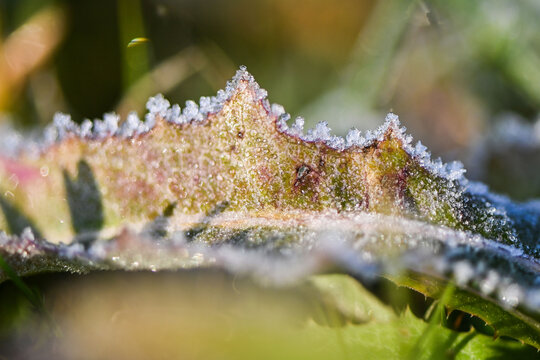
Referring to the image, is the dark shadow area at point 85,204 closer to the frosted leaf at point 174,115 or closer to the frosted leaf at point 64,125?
the frosted leaf at point 64,125

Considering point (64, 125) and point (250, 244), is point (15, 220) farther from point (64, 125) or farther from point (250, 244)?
point (250, 244)

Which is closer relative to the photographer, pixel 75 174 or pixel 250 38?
pixel 75 174

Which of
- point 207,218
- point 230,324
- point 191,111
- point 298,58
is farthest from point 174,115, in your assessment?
point 298,58

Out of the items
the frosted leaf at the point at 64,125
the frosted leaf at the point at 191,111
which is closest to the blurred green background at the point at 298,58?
the frosted leaf at the point at 64,125

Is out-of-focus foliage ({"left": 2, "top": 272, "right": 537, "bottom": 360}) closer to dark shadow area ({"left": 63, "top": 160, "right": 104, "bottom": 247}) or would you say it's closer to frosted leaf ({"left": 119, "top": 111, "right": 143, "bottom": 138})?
dark shadow area ({"left": 63, "top": 160, "right": 104, "bottom": 247})

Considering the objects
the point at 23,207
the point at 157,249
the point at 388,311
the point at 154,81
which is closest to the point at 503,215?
the point at 388,311

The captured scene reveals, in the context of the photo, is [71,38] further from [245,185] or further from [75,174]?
[245,185]
